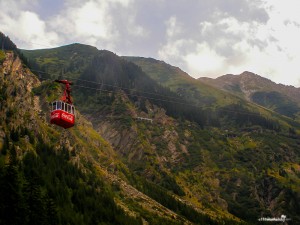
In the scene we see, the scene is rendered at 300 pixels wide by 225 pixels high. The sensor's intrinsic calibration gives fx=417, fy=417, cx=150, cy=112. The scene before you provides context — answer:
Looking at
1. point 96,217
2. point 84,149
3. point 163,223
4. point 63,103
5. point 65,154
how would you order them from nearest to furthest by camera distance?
point 63,103 → point 96,217 → point 163,223 → point 65,154 → point 84,149

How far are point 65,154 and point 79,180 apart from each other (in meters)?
17.8

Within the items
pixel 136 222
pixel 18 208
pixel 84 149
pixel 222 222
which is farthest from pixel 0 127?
pixel 222 222

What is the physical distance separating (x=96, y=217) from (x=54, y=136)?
5642cm

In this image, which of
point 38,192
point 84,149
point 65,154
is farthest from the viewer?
point 84,149

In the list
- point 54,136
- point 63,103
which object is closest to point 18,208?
point 63,103

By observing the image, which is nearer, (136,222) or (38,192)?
(38,192)

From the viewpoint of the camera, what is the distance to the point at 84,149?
622 feet

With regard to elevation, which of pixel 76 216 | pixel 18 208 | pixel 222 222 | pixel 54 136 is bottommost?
pixel 222 222

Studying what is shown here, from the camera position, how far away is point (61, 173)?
153 metres

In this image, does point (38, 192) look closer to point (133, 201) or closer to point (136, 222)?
point (136, 222)

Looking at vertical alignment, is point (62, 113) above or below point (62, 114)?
above

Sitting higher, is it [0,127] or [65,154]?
[0,127]

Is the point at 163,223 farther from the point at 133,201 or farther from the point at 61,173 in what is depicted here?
the point at 61,173

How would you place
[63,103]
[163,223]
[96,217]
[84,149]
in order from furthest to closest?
[84,149], [163,223], [96,217], [63,103]
